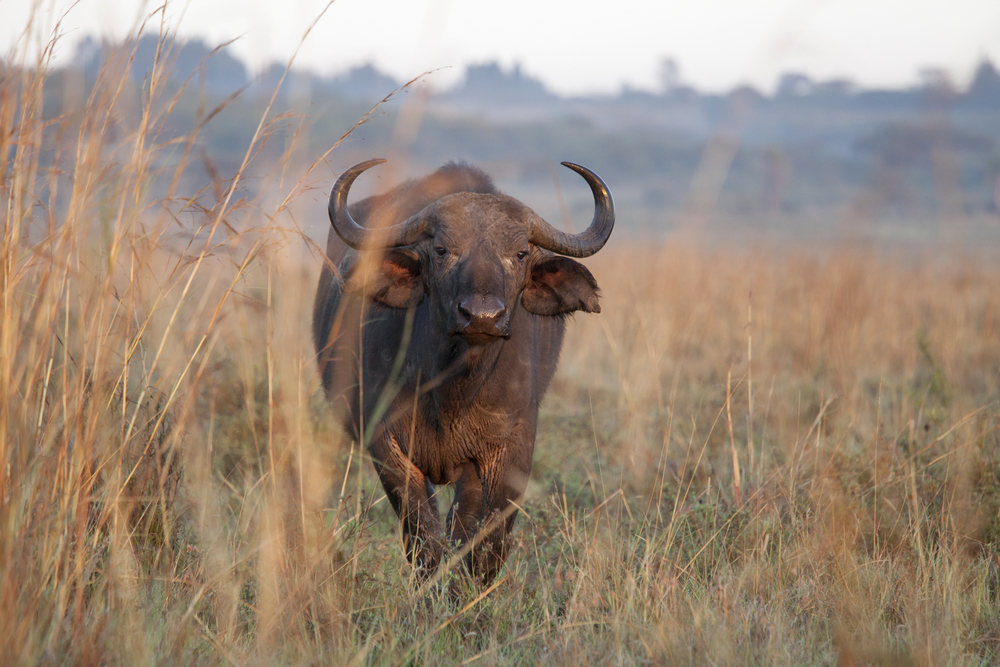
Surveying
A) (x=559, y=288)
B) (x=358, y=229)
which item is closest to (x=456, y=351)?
(x=559, y=288)

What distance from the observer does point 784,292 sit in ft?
34.7

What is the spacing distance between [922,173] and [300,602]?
181 ft

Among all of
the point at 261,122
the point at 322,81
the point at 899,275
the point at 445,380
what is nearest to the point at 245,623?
the point at 445,380

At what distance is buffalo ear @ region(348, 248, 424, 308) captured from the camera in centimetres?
366

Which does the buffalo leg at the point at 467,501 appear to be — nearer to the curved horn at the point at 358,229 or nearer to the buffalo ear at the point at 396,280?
the buffalo ear at the point at 396,280

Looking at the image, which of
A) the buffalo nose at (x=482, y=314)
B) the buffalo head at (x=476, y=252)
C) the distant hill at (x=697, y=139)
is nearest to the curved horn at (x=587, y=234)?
the buffalo head at (x=476, y=252)

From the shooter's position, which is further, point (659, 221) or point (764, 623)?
point (659, 221)

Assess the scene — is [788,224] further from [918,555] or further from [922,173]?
[918,555]

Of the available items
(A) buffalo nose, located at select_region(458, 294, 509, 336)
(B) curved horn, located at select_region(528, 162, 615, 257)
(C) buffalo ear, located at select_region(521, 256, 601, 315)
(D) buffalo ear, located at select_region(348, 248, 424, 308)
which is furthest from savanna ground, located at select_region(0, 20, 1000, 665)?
(B) curved horn, located at select_region(528, 162, 615, 257)

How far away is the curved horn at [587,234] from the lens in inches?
150

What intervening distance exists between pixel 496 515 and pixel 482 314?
3.33 feet

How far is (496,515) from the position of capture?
3598 millimetres

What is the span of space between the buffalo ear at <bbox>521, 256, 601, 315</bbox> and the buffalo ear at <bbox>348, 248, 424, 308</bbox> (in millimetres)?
541

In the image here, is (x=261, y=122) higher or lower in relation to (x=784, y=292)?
higher
